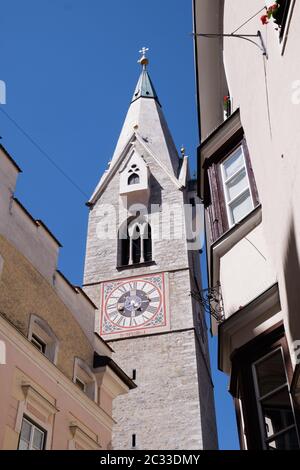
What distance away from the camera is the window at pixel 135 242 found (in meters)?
27.8

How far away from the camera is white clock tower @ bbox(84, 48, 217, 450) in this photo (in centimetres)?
2120

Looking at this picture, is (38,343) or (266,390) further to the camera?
(38,343)

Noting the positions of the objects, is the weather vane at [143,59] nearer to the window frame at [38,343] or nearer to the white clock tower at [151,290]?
the white clock tower at [151,290]

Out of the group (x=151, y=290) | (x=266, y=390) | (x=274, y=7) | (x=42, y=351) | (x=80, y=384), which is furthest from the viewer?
(x=151, y=290)

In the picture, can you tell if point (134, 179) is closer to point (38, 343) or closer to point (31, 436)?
point (38, 343)

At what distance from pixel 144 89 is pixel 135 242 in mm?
14889

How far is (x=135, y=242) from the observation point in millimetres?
→ 28594

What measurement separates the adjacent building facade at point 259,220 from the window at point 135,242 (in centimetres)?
1904

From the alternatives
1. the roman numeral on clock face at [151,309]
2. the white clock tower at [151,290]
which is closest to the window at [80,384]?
the white clock tower at [151,290]

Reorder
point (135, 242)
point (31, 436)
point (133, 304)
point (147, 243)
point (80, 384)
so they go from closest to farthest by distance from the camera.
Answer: point (31, 436) → point (80, 384) → point (133, 304) → point (147, 243) → point (135, 242)

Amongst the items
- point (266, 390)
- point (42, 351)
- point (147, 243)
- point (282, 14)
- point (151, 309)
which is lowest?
point (266, 390)

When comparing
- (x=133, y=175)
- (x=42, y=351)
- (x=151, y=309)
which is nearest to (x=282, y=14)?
(x=42, y=351)
